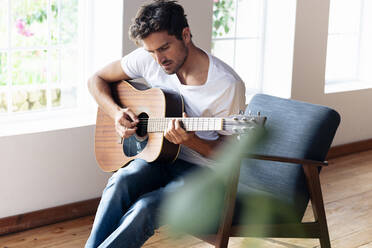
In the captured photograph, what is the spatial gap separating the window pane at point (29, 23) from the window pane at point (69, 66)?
0.15 m

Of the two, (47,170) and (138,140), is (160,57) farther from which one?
(47,170)

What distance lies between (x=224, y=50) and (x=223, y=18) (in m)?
0.22

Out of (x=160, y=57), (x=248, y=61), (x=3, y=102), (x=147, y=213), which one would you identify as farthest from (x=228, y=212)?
(x=248, y=61)

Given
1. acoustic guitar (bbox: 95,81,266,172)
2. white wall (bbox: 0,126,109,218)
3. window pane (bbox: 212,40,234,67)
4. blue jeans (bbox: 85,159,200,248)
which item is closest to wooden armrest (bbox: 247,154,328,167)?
acoustic guitar (bbox: 95,81,266,172)

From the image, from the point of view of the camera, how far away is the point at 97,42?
3471mm

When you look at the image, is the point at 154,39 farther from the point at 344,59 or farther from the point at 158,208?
the point at 344,59

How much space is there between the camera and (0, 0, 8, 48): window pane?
3158mm

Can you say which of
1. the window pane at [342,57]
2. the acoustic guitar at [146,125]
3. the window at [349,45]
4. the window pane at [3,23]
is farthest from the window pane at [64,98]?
the window pane at [342,57]

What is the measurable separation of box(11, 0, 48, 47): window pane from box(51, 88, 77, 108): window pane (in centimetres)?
28

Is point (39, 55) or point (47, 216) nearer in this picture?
point (47, 216)

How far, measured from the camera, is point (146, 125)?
2.55 m

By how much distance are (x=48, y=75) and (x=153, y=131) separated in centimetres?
112

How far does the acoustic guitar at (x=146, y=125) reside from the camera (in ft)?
7.41

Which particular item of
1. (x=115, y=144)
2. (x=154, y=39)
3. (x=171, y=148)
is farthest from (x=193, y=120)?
(x=115, y=144)
